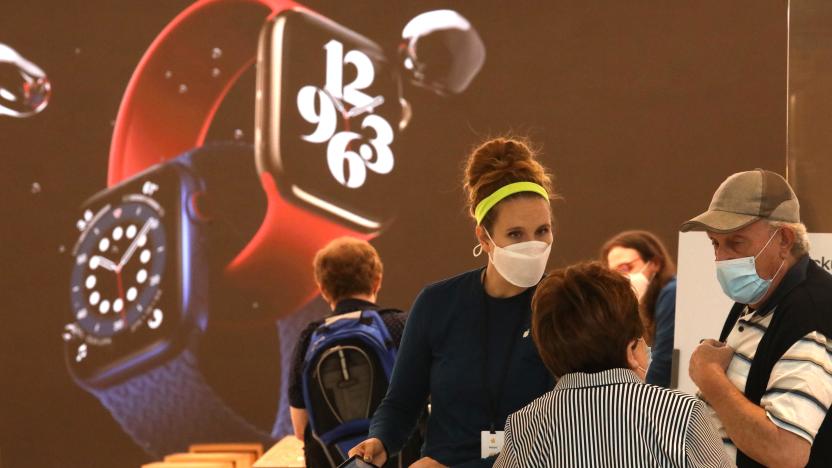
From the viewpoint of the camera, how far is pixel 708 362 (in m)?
2.05

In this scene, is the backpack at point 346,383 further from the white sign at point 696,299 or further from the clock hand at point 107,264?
the clock hand at point 107,264

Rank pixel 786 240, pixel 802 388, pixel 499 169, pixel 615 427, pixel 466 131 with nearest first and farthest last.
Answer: pixel 615 427 → pixel 802 388 → pixel 786 240 → pixel 499 169 → pixel 466 131

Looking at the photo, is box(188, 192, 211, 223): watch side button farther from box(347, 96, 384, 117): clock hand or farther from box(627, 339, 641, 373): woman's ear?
box(627, 339, 641, 373): woman's ear

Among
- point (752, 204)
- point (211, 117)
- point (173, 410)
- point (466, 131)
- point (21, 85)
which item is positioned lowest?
point (173, 410)

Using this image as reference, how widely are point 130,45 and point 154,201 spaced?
1008mm

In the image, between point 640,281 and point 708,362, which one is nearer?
point 708,362

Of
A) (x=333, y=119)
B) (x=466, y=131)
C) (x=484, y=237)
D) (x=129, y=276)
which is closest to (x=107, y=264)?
(x=129, y=276)

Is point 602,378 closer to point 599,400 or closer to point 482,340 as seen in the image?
point 599,400

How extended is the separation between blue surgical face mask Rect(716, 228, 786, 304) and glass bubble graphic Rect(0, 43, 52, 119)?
5232 mm

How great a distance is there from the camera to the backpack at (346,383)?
11.2 feet

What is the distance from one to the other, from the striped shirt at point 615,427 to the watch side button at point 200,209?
4.60m

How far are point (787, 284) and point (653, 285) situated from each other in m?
2.55

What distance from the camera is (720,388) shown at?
200cm

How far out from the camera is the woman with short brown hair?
1.66 m
